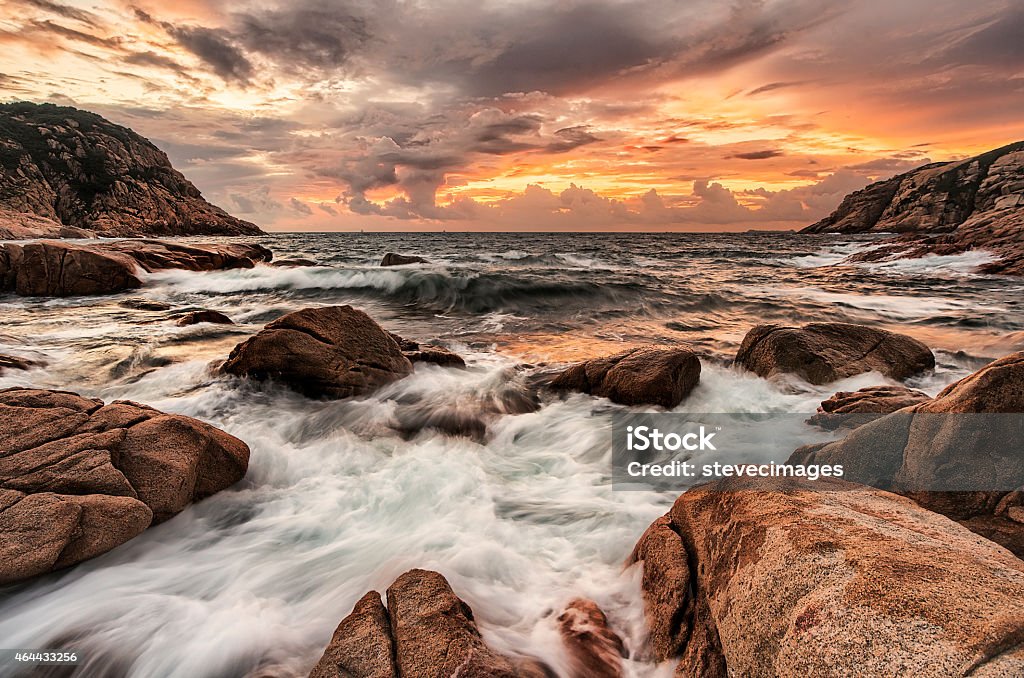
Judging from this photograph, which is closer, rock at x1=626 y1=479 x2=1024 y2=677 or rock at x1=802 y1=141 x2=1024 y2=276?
rock at x1=626 y1=479 x2=1024 y2=677

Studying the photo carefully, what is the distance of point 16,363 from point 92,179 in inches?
4042

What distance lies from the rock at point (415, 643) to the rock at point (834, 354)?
7.33m

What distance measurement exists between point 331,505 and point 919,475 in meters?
5.39

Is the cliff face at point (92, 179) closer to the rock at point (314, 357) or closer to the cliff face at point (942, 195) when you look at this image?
the rock at point (314, 357)

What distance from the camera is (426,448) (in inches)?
254

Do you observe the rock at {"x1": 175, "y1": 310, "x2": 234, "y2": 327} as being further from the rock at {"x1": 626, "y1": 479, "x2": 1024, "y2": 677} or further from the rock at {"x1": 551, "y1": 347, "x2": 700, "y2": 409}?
the rock at {"x1": 626, "y1": 479, "x2": 1024, "y2": 677}

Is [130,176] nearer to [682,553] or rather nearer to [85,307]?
[85,307]

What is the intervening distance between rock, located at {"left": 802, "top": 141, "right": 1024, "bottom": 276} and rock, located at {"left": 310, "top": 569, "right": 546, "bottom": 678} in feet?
123

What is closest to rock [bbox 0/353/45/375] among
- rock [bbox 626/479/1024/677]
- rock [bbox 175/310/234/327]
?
rock [bbox 175/310/234/327]

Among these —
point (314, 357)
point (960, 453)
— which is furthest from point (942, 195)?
point (314, 357)

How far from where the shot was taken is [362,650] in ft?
8.53

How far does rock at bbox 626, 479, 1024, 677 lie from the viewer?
1.84m

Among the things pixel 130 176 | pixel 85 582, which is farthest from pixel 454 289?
pixel 130 176

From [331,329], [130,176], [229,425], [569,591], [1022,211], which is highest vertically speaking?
[130,176]
